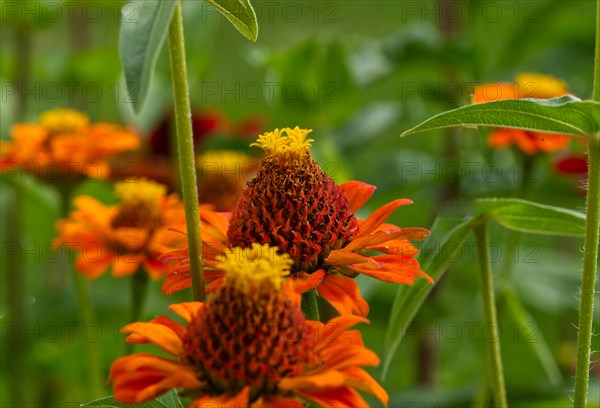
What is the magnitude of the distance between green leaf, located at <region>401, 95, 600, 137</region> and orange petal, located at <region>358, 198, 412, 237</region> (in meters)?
0.04

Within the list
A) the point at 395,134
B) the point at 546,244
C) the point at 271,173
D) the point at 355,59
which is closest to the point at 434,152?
the point at 355,59

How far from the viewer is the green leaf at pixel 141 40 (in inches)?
11.0

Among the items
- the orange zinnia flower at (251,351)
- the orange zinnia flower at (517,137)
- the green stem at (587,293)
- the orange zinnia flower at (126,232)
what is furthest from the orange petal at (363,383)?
the orange zinnia flower at (517,137)

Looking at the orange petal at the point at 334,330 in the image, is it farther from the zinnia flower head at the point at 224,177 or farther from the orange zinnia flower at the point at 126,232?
the zinnia flower head at the point at 224,177

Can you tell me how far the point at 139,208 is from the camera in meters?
0.69

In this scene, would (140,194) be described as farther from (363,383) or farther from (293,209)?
(363,383)

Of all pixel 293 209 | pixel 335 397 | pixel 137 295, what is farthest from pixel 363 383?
pixel 137 295

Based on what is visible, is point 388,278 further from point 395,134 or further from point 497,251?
point 395,134

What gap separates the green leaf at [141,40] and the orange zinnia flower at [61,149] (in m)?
0.41

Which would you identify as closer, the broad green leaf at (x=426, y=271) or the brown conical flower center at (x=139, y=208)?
the broad green leaf at (x=426, y=271)

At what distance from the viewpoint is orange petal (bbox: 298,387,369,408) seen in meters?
0.32

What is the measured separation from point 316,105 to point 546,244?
76 cm

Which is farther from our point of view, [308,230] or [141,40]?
[308,230]

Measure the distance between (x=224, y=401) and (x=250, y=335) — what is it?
33mm
